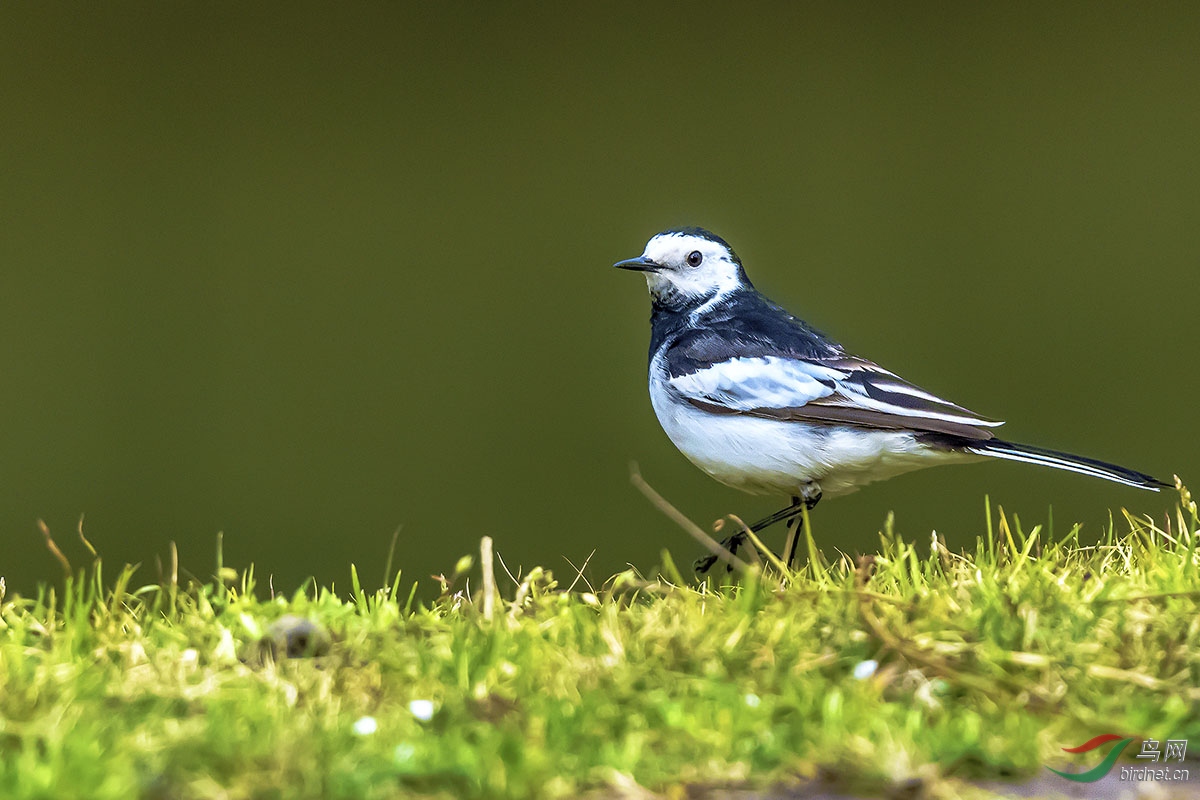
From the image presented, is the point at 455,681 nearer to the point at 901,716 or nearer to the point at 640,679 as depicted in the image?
the point at 640,679

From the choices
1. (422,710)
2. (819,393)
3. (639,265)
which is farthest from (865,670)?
(639,265)

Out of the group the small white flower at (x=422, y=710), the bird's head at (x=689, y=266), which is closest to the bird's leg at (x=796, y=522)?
the bird's head at (x=689, y=266)

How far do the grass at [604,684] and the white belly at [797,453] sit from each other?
3.19 ft

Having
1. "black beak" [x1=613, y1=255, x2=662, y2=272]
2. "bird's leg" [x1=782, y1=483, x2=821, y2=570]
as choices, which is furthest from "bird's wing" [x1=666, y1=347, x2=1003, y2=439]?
"black beak" [x1=613, y1=255, x2=662, y2=272]

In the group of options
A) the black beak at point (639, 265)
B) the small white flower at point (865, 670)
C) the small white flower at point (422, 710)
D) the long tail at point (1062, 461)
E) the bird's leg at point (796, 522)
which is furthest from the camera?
the black beak at point (639, 265)

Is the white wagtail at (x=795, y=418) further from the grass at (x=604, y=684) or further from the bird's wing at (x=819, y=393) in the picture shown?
the grass at (x=604, y=684)

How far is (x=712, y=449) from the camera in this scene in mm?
3596

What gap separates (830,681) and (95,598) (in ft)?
4.62

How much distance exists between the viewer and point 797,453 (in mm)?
3523

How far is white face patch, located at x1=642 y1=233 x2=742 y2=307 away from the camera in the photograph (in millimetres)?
4371

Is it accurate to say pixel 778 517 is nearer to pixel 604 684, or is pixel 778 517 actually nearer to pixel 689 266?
pixel 689 266

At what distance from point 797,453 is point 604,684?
5.86ft

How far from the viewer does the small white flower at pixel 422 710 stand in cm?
175

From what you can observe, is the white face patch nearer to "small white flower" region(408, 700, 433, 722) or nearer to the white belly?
the white belly
